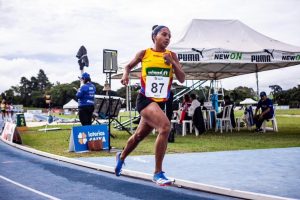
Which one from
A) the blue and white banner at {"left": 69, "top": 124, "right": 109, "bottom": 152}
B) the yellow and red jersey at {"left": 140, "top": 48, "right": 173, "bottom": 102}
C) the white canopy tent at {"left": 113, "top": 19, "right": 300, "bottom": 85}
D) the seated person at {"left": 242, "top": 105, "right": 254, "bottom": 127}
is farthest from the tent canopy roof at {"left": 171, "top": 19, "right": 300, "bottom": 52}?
the yellow and red jersey at {"left": 140, "top": 48, "right": 173, "bottom": 102}

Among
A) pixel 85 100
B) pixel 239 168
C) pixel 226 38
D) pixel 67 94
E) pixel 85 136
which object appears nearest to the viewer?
pixel 239 168

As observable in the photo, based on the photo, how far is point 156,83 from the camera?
454 cm

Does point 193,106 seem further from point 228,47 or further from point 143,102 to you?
point 143,102

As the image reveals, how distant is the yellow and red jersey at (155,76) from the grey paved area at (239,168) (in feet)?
5.10

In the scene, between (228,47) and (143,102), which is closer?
(143,102)

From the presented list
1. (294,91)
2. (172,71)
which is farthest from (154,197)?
(294,91)

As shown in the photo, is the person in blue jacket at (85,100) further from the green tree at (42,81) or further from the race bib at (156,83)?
the green tree at (42,81)

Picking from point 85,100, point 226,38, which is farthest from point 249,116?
point 85,100

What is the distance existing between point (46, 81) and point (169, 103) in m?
181

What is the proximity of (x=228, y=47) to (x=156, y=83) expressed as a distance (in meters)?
10.1

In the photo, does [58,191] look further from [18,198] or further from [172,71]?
[172,71]

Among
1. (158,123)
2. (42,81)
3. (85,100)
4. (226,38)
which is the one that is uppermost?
(42,81)

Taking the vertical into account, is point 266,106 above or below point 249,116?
above

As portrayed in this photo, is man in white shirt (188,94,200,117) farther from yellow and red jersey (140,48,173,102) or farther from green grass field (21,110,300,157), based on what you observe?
yellow and red jersey (140,48,173,102)
